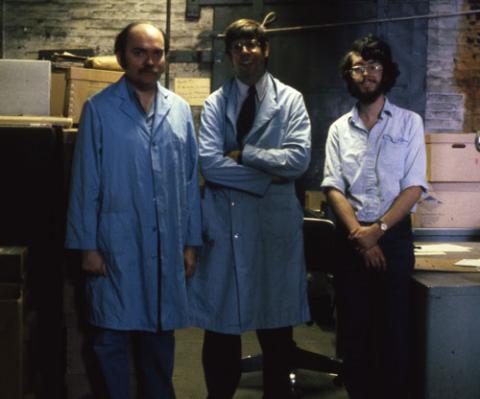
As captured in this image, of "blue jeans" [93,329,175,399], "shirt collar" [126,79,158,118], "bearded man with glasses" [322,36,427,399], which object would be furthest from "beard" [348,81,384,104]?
"blue jeans" [93,329,175,399]

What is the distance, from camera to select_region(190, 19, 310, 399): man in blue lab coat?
2.56 metres

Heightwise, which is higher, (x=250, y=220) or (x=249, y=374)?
(x=250, y=220)

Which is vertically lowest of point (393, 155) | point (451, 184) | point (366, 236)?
point (366, 236)

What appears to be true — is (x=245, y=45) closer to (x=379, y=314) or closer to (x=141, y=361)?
(x=379, y=314)

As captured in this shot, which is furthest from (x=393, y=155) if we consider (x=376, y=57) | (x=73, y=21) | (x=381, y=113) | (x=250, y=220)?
(x=73, y=21)

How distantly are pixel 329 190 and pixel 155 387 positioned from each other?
3.33 feet

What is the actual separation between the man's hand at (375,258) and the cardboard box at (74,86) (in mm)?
1448

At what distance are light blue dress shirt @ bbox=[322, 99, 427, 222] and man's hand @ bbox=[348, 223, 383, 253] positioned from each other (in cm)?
7

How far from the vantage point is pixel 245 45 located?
8.43ft

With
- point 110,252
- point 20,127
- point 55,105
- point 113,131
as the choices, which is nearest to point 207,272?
point 110,252

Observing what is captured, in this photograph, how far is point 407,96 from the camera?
5.35m

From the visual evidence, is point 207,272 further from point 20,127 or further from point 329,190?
point 20,127

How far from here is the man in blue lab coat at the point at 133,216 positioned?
2350mm

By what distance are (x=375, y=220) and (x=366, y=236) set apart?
10 centimetres
